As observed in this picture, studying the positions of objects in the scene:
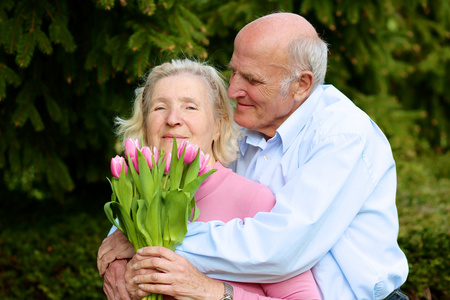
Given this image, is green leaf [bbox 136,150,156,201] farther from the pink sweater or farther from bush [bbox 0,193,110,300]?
bush [bbox 0,193,110,300]

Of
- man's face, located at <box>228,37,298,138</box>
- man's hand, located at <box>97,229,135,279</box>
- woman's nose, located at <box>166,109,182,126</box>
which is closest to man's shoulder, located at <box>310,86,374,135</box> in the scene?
man's face, located at <box>228,37,298,138</box>

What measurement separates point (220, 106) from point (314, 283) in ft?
3.37

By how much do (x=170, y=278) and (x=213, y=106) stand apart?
3.18 ft

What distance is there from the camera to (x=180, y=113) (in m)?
2.66

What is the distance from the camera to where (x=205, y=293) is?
7.44 ft

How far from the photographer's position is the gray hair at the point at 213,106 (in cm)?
284

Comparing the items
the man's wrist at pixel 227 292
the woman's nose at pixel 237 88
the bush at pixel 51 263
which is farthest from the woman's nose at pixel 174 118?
the bush at pixel 51 263

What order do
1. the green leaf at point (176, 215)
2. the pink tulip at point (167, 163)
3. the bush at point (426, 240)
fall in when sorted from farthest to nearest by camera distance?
1. the bush at point (426, 240)
2. the pink tulip at point (167, 163)
3. the green leaf at point (176, 215)

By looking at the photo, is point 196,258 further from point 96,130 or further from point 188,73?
point 96,130

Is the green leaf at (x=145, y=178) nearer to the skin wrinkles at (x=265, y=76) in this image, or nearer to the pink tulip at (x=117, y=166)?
the pink tulip at (x=117, y=166)

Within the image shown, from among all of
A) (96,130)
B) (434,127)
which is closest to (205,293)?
(96,130)

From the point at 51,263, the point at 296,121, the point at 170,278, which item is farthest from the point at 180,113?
the point at 51,263

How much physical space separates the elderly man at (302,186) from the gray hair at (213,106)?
9 centimetres

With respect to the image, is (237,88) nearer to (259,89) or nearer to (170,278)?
(259,89)
